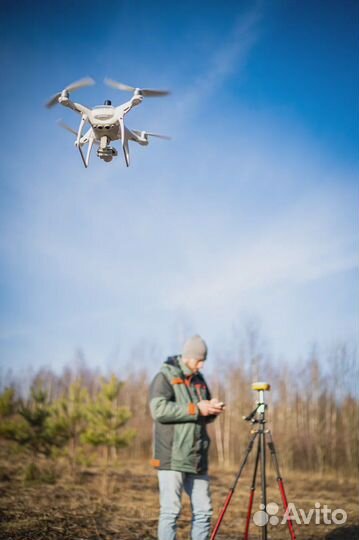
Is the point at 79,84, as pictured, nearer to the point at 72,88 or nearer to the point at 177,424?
the point at 72,88

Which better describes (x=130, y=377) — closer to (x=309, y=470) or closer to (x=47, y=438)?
(x=309, y=470)

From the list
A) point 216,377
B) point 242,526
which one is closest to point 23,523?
point 242,526

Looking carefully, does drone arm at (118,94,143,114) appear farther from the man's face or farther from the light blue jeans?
the light blue jeans

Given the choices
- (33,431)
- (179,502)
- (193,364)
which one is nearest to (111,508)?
(33,431)

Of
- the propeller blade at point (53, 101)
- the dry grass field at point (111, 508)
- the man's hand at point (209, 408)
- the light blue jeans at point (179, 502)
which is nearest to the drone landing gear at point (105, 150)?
the propeller blade at point (53, 101)

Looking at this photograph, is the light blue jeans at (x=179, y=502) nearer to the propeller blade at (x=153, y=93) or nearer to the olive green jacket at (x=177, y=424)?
the olive green jacket at (x=177, y=424)

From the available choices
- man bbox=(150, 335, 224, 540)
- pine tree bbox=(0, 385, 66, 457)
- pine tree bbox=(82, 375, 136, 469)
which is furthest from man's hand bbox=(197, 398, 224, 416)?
pine tree bbox=(0, 385, 66, 457)
